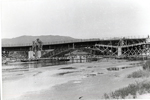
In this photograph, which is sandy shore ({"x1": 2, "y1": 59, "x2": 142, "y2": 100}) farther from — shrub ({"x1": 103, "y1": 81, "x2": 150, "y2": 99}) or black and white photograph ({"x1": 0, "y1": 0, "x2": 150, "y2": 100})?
shrub ({"x1": 103, "y1": 81, "x2": 150, "y2": 99})

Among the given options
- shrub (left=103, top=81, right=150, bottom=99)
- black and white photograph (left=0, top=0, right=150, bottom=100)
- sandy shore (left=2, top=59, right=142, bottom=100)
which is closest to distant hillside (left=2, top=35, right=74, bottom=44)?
black and white photograph (left=0, top=0, right=150, bottom=100)

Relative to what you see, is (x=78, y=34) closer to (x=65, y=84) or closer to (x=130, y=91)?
(x=65, y=84)

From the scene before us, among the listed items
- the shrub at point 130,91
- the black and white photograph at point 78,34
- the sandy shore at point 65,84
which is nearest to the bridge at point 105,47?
the black and white photograph at point 78,34

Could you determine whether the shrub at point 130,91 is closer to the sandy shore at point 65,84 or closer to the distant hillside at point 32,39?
the sandy shore at point 65,84

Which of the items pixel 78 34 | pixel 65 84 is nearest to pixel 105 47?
pixel 78 34

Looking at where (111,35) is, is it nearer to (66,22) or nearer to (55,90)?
(66,22)

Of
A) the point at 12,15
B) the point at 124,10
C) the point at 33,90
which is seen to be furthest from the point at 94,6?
the point at 33,90
